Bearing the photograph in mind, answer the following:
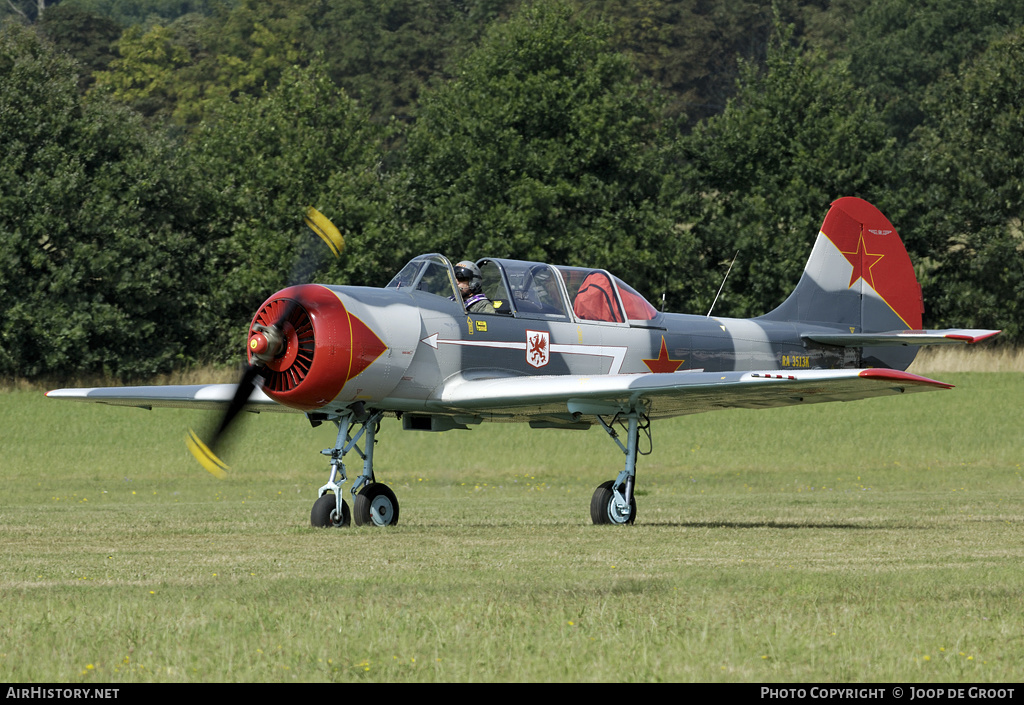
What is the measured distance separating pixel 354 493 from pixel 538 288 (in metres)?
3.16

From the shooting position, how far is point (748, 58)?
87.4 meters

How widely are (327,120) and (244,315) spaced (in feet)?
26.2

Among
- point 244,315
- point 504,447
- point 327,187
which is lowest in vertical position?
point 504,447

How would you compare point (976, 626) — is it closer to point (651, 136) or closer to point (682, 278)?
point (682, 278)

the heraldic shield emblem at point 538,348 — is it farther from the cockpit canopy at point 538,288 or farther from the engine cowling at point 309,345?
the engine cowling at point 309,345

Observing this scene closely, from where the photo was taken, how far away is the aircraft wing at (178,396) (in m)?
15.6

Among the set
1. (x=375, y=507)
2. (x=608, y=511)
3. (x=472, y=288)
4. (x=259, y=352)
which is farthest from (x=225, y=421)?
(x=608, y=511)

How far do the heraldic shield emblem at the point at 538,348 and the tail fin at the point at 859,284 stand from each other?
17.4ft

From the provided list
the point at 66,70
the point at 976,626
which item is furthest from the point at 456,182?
the point at 976,626

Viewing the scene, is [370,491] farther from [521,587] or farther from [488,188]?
[488,188]

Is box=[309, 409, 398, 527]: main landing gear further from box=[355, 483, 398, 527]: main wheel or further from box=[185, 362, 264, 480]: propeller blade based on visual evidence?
box=[185, 362, 264, 480]: propeller blade

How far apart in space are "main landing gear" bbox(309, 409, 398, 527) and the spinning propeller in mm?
1066

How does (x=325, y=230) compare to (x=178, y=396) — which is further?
(x=178, y=396)

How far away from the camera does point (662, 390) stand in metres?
14.1
